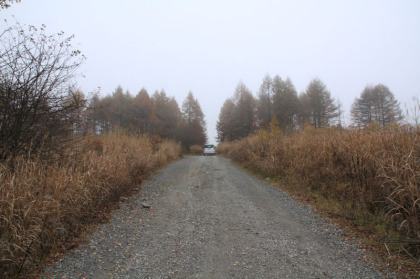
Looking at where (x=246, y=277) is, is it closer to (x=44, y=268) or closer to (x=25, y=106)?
(x=44, y=268)

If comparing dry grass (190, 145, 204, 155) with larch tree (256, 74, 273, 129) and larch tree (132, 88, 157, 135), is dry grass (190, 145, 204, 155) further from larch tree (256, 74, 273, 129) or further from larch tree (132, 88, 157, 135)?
larch tree (256, 74, 273, 129)

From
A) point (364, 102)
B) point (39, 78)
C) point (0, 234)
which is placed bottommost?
point (0, 234)

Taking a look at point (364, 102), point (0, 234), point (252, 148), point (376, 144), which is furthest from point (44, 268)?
point (364, 102)

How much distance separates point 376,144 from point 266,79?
26.6 m

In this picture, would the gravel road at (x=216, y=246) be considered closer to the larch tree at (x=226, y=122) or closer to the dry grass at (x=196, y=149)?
the dry grass at (x=196, y=149)

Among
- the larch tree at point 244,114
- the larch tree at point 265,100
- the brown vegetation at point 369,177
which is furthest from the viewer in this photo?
the larch tree at point 244,114

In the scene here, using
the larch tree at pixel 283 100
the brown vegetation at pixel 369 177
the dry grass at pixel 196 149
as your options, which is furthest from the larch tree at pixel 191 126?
the brown vegetation at pixel 369 177

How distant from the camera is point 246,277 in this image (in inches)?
92.1

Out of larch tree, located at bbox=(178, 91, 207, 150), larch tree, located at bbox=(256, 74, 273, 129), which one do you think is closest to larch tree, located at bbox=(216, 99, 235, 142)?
larch tree, located at bbox=(178, 91, 207, 150)

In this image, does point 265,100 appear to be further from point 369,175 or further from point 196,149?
point 369,175

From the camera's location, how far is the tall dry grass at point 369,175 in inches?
123

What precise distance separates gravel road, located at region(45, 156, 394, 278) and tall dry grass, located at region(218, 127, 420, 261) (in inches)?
28.7

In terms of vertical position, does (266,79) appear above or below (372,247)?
above

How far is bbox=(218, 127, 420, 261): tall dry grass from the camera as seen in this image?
3.11 metres
